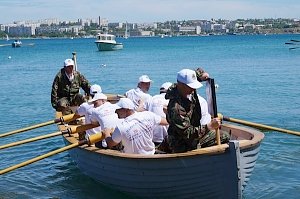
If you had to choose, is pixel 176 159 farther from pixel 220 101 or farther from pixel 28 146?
pixel 220 101

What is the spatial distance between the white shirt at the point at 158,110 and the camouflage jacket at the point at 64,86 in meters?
4.57

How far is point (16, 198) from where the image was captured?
1286cm

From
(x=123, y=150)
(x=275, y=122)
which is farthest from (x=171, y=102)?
(x=275, y=122)

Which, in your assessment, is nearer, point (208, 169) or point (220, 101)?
point (208, 169)

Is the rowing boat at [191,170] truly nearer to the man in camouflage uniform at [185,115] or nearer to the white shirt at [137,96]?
the man in camouflage uniform at [185,115]

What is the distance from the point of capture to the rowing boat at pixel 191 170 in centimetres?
952

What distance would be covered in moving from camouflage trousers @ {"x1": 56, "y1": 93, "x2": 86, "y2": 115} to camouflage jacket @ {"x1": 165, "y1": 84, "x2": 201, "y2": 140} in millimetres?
6957

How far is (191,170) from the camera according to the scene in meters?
9.74

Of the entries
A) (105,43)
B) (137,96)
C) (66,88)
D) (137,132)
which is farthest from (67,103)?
(105,43)

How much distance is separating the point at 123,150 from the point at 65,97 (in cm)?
604

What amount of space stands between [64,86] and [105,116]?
487cm

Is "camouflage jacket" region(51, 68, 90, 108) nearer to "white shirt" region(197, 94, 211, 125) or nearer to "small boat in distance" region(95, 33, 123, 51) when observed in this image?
"white shirt" region(197, 94, 211, 125)

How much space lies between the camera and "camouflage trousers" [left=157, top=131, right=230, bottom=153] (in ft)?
32.7

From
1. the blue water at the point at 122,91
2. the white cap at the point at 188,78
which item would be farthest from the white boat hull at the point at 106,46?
the white cap at the point at 188,78
